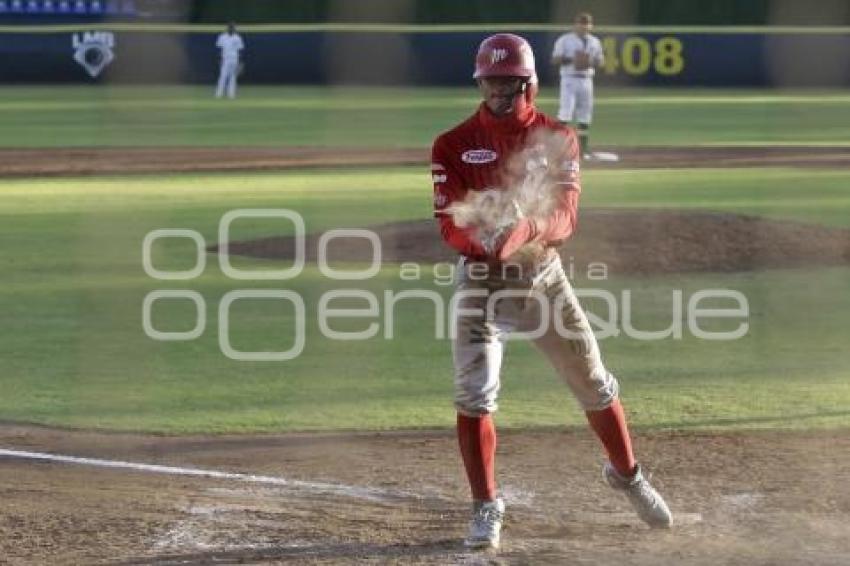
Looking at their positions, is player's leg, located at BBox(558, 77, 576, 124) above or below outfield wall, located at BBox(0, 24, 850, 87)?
above

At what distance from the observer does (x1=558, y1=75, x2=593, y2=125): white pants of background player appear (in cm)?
2047

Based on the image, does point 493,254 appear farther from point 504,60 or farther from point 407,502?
point 407,502

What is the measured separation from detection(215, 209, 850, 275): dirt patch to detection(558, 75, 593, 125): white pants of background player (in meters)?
6.80

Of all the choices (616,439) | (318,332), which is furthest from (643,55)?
(616,439)

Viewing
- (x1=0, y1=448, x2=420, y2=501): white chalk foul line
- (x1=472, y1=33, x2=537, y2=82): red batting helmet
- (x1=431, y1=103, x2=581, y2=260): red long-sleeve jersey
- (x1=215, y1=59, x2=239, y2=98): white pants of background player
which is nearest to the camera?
(x1=472, y1=33, x2=537, y2=82): red batting helmet

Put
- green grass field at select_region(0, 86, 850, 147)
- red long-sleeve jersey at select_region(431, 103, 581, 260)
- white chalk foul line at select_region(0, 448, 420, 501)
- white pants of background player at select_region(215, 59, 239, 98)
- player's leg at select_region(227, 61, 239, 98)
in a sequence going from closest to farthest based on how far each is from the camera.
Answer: red long-sleeve jersey at select_region(431, 103, 581, 260) → white chalk foul line at select_region(0, 448, 420, 501) → green grass field at select_region(0, 86, 850, 147) → white pants of background player at select_region(215, 59, 239, 98) → player's leg at select_region(227, 61, 239, 98)

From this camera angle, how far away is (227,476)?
6.41 m

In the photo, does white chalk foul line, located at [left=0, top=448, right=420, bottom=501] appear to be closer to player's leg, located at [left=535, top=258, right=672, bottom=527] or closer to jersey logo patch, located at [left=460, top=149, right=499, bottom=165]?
player's leg, located at [left=535, top=258, right=672, bottom=527]

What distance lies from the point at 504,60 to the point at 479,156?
32cm

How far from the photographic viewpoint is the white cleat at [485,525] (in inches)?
208

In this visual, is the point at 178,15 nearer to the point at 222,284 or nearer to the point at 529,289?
the point at 222,284

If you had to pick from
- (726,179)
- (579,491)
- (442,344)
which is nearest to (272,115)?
(726,179)

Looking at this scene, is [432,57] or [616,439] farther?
[432,57]

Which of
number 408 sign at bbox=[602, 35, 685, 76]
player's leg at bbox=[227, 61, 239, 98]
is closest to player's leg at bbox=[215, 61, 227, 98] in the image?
player's leg at bbox=[227, 61, 239, 98]
